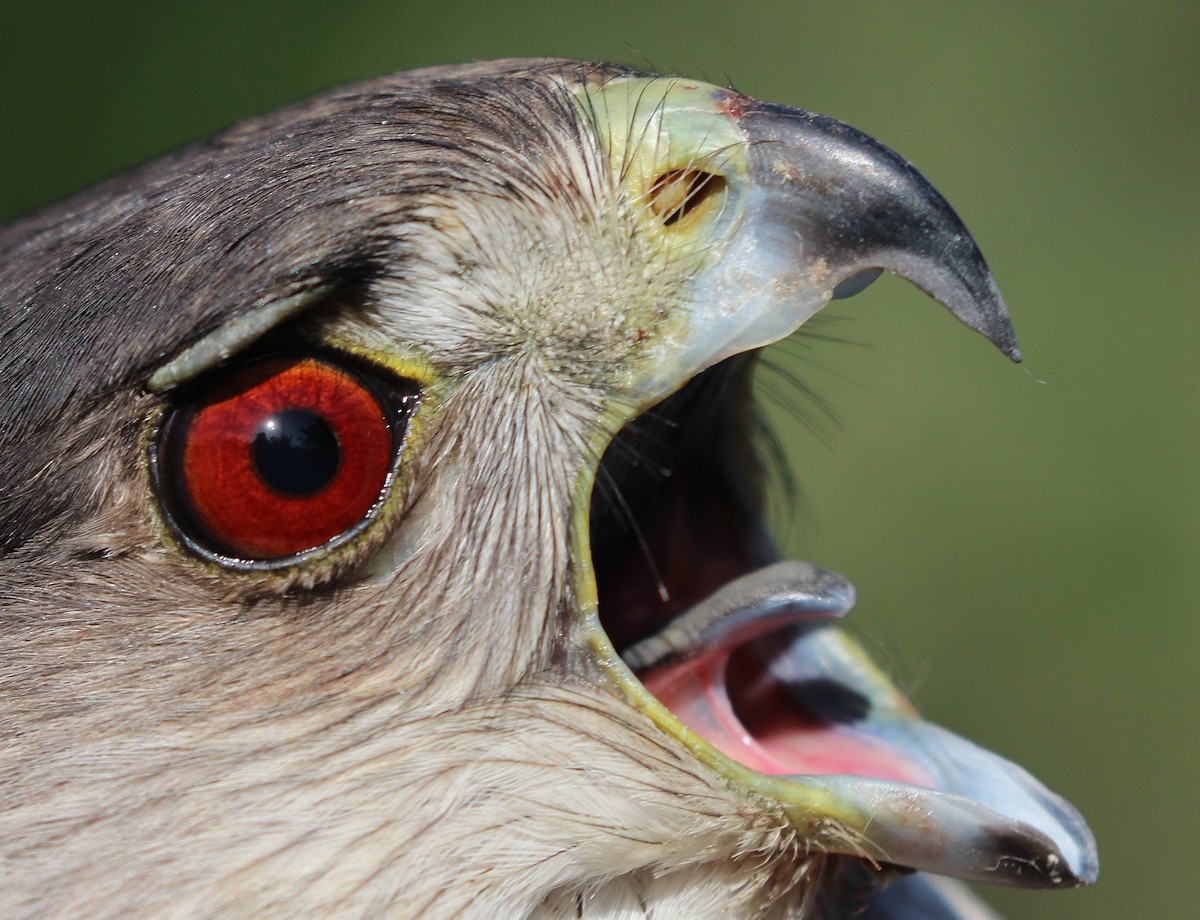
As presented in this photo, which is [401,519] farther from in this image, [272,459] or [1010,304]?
[1010,304]

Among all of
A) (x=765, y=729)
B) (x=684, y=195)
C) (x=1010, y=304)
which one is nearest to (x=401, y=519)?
(x=684, y=195)

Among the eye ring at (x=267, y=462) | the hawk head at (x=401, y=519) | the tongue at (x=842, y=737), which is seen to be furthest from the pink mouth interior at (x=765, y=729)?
the eye ring at (x=267, y=462)

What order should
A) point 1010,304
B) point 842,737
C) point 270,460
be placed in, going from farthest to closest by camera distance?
point 1010,304
point 842,737
point 270,460

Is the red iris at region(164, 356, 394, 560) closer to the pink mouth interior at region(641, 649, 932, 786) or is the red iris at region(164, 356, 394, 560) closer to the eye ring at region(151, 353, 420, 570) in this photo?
the eye ring at region(151, 353, 420, 570)

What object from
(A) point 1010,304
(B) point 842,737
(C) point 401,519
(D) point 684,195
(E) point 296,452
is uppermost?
(A) point 1010,304

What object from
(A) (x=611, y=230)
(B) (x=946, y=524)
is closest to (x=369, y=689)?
(A) (x=611, y=230)

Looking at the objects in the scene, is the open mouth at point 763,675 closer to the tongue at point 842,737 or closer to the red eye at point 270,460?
the tongue at point 842,737

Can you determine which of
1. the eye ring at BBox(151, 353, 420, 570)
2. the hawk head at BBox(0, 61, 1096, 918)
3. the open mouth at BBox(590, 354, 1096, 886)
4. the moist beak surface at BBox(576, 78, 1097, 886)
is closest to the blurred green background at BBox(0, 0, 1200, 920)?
the open mouth at BBox(590, 354, 1096, 886)

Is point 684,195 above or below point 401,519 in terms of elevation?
above
